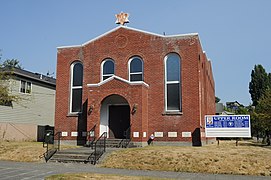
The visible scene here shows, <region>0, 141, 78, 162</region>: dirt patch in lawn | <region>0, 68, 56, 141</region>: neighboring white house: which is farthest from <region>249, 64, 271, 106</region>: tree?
<region>0, 141, 78, 162</region>: dirt patch in lawn

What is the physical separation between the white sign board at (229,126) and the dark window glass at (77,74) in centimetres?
1046

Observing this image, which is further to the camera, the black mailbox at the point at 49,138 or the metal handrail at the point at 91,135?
the metal handrail at the point at 91,135

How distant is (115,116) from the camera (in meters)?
21.8

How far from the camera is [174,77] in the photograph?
2130 cm

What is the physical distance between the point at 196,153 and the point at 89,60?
12.4 meters

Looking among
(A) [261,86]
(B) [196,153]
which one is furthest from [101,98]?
(A) [261,86]

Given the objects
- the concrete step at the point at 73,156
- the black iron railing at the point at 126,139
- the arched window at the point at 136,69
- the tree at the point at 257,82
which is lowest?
the concrete step at the point at 73,156

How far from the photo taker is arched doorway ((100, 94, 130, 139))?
843 inches

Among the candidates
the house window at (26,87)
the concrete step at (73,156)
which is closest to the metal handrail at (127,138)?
the concrete step at (73,156)

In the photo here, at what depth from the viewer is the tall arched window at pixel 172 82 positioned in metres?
21.0

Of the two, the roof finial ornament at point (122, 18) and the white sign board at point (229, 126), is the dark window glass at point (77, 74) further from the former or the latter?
the white sign board at point (229, 126)

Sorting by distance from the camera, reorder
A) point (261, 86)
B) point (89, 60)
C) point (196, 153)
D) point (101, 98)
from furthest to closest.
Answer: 1. point (261, 86)
2. point (89, 60)
3. point (101, 98)
4. point (196, 153)

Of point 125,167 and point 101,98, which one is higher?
point 101,98

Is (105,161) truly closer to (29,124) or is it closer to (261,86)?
(29,124)
